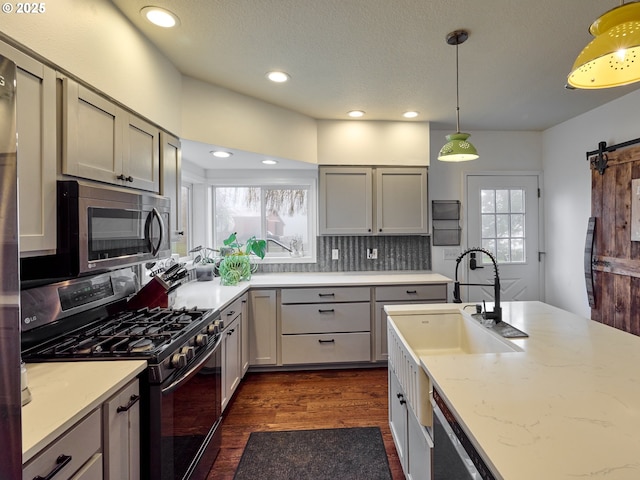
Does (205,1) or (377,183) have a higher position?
(205,1)

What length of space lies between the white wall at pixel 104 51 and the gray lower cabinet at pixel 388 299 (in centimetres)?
228

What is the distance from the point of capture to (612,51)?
928mm

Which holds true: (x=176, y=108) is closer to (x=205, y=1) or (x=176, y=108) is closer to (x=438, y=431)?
(x=205, y=1)

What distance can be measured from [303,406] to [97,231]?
191cm

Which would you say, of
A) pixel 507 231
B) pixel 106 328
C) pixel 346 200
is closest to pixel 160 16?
pixel 106 328

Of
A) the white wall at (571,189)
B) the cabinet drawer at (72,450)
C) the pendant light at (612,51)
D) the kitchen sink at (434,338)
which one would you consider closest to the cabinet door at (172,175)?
the cabinet drawer at (72,450)

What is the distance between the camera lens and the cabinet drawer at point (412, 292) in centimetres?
303

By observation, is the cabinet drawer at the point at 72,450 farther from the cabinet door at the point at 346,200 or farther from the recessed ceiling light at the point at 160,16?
the cabinet door at the point at 346,200

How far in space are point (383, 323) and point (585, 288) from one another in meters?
2.06

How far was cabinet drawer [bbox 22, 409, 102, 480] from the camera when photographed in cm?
79

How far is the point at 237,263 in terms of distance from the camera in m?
3.01

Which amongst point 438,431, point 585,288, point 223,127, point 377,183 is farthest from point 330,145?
point 585,288

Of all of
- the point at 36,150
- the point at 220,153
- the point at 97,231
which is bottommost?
the point at 97,231

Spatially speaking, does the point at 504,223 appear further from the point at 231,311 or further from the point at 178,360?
the point at 178,360
